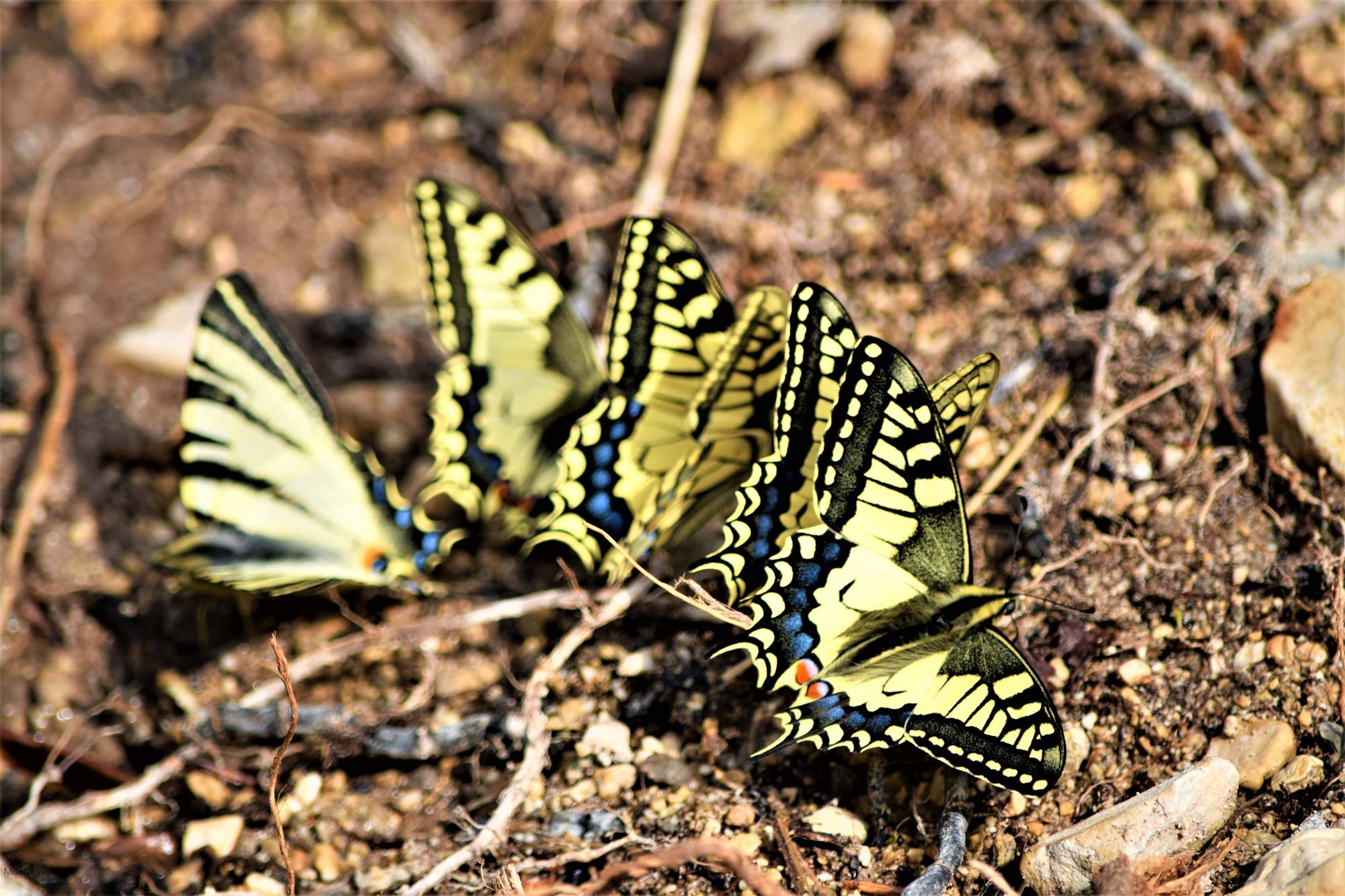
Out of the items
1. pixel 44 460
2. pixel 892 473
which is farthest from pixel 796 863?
pixel 44 460

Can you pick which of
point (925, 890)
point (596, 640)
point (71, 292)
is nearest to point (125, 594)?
point (71, 292)

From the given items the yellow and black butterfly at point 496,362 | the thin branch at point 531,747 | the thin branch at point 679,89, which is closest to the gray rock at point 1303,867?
the thin branch at point 531,747

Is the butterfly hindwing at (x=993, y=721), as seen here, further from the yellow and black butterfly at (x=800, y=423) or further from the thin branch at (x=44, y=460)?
the thin branch at (x=44, y=460)

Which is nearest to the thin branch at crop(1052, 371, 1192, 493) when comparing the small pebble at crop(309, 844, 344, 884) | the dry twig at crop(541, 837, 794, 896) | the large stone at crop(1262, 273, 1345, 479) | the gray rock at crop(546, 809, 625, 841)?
the large stone at crop(1262, 273, 1345, 479)

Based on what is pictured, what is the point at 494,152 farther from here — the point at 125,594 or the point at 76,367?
the point at 125,594

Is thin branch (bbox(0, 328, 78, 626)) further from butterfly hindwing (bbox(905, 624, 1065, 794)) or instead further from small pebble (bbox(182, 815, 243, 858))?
butterfly hindwing (bbox(905, 624, 1065, 794))

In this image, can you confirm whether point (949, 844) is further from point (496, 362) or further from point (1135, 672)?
point (496, 362)
